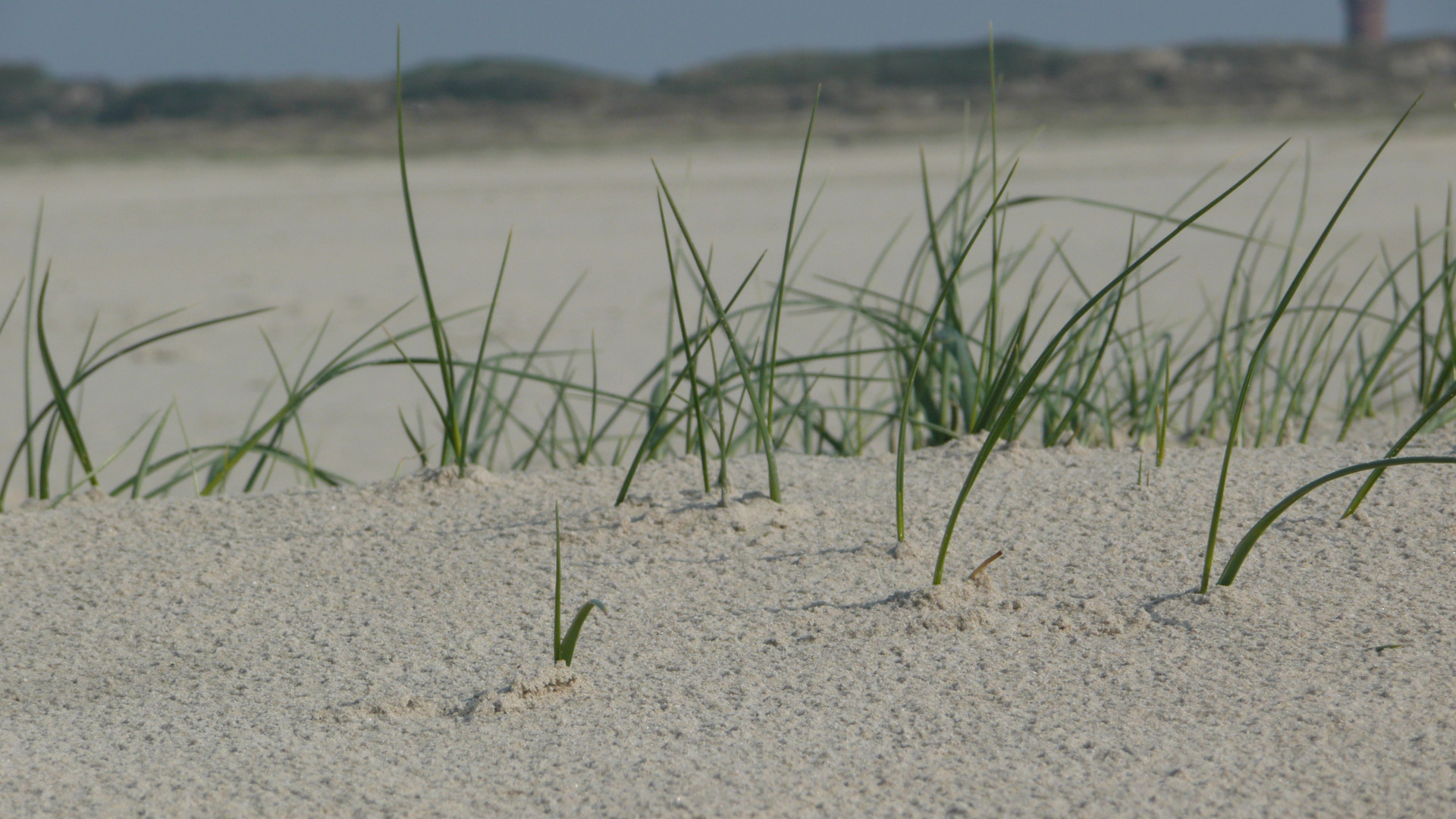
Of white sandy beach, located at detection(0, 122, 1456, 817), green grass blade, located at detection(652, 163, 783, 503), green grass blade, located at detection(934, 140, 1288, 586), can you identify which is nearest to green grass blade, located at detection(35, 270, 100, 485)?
white sandy beach, located at detection(0, 122, 1456, 817)

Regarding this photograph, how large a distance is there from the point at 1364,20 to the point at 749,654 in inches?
1777

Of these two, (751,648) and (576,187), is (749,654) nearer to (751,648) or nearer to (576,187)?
(751,648)

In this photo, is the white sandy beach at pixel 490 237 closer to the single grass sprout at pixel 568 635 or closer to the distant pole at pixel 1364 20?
the single grass sprout at pixel 568 635

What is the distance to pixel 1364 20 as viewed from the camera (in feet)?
129

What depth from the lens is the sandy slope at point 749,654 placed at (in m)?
0.80

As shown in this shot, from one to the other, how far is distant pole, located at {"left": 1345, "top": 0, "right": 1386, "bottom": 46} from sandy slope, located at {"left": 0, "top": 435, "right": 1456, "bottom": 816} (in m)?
43.0

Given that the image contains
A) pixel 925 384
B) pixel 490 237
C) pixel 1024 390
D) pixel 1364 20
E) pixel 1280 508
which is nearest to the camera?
pixel 1280 508

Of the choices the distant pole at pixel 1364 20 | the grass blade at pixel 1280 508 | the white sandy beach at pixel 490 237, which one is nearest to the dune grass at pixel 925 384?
the grass blade at pixel 1280 508

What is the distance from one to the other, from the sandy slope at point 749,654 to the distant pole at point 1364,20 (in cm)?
4304

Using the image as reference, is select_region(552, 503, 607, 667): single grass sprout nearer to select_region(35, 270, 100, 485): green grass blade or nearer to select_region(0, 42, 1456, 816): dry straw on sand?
select_region(0, 42, 1456, 816): dry straw on sand

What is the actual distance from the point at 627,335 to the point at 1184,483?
3793 millimetres

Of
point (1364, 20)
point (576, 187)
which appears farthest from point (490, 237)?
point (1364, 20)

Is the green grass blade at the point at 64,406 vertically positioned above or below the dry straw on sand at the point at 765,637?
above

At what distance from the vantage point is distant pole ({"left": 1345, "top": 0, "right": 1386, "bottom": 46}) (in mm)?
38438
